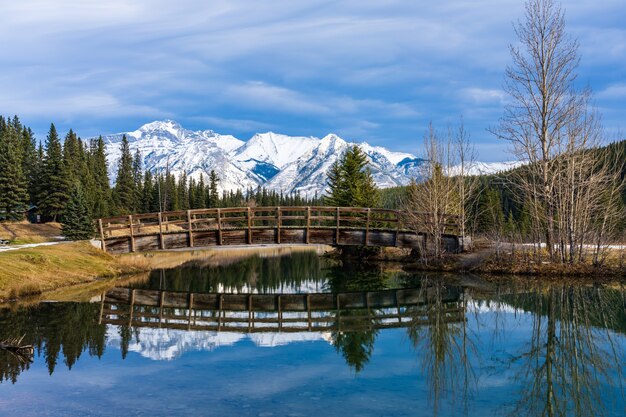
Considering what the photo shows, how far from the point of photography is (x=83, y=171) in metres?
95.5

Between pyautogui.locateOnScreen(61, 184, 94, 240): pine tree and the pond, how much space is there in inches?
1385

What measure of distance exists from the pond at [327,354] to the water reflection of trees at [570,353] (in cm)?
5

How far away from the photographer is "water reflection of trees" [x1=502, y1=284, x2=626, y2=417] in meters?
10.9

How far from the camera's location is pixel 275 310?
2369 centimetres

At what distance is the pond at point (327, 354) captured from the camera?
1087cm

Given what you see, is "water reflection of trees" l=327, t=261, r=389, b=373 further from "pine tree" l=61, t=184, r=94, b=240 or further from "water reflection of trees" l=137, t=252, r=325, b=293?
"pine tree" l=61, t=184, r=94, b=240

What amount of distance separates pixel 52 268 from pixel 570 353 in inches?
975

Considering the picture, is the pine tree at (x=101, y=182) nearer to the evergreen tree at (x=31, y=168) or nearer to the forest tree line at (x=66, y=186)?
the forest tree line at (x=66, y=186)

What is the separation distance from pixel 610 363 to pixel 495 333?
416cm

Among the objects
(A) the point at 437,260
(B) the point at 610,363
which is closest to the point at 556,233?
(A) the point at 437,260

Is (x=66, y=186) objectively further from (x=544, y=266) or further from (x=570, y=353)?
(x=570, y=353)

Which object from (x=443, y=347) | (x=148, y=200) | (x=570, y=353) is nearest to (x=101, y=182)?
(x=148, y=200)

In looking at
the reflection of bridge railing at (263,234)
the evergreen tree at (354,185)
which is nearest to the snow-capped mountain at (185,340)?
the reflection of bridge railing at (263,234)

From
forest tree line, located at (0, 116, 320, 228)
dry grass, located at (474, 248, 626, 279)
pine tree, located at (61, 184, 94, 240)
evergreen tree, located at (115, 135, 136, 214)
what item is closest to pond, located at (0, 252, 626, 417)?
dry grass, located at (474, 248, 626, 279)
